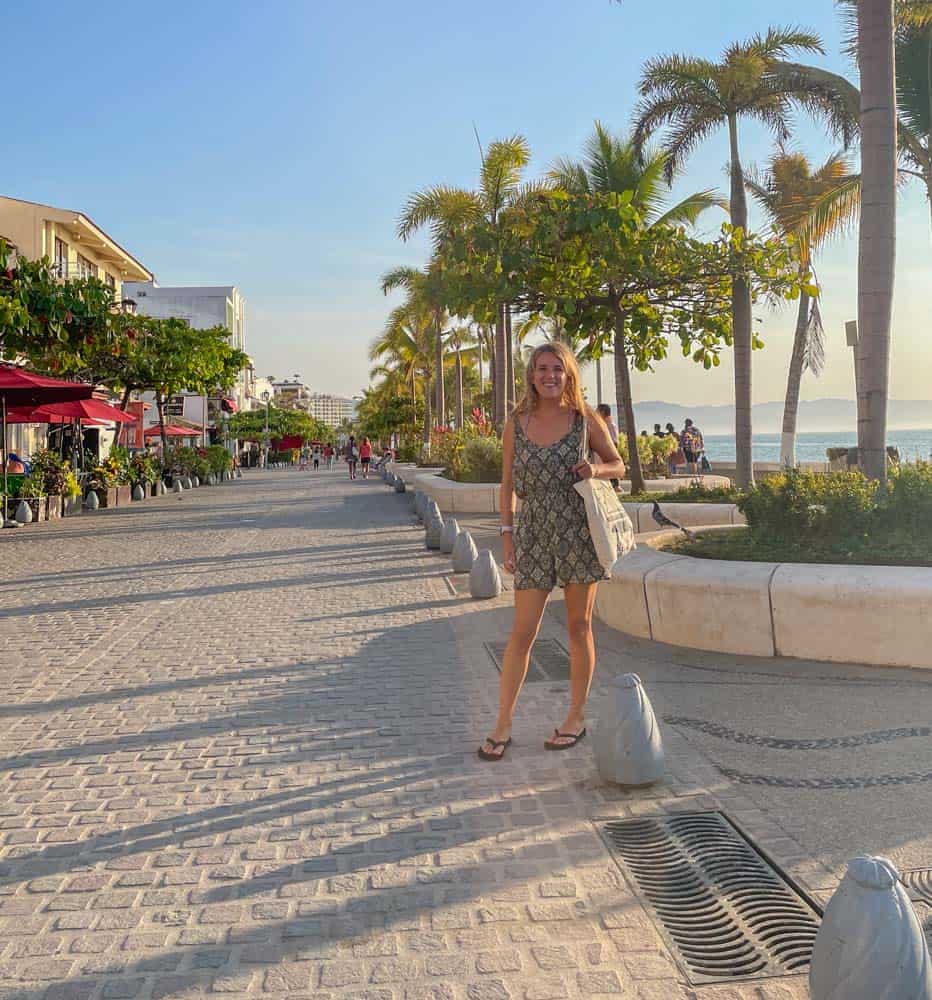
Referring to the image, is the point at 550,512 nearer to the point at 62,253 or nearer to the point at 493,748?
the point at 493,748

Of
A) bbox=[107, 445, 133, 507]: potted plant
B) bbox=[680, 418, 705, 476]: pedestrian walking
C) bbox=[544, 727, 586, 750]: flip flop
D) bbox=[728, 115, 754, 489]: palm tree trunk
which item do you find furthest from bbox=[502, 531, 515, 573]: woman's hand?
bbox=[107, 445, 133, 507]: potted plant

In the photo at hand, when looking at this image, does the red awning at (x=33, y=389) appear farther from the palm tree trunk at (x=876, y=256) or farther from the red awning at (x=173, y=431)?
the red awning at (x=173, y=431)

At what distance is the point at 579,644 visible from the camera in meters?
4.57

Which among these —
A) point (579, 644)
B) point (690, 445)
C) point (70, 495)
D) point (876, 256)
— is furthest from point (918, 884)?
point (690, 445)

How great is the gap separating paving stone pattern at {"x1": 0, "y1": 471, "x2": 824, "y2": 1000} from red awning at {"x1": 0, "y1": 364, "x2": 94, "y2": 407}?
822 cm

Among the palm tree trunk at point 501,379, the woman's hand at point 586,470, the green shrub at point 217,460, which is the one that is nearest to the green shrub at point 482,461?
the palm tree trunk at point 501,379

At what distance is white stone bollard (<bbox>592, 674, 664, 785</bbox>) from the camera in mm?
3967

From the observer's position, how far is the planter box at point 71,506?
21.7 metres

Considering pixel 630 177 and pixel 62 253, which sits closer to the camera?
pixel 630 177

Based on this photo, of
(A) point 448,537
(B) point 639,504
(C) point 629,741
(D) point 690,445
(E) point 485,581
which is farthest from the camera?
(D) point 690,445

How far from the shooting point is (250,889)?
321 cm

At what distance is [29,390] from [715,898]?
51.9 ft

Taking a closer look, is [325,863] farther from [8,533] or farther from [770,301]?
[8,533]

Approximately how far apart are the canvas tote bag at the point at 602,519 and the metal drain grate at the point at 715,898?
3.84ft
